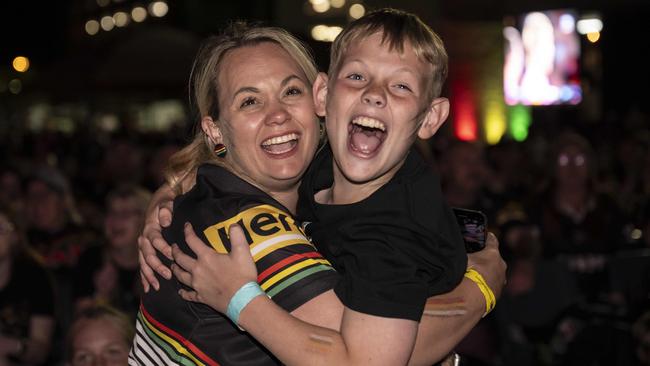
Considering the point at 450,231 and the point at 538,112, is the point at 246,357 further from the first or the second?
the point at 538,112

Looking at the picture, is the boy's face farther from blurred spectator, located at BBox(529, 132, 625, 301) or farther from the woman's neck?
blurred spectator, located at BBox(529, 132, 625, 301)

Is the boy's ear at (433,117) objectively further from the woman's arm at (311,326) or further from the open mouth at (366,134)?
the woman's arm at (311,326)

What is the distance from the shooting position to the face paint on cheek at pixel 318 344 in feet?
7.52

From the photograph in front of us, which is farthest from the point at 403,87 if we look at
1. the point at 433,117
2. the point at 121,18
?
the point at 121,18

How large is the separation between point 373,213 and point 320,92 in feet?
1.94

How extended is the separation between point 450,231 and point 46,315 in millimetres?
4005

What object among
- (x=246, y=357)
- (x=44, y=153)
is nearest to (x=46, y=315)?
(x=246, y=357)

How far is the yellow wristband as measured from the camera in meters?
2.86

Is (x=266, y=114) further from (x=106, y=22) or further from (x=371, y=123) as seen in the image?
(x=106, y=22)

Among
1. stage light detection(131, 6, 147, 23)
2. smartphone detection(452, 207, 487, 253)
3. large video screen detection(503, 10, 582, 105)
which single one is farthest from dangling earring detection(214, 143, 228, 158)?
stage light detection(131, 6, 147, 23)

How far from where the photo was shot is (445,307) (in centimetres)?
263

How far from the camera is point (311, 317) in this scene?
7.77 ft

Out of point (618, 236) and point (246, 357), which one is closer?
point (246, 357)

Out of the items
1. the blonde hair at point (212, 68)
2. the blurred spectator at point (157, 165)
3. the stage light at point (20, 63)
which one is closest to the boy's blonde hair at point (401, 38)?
the blonde hair at point (212, 68)
